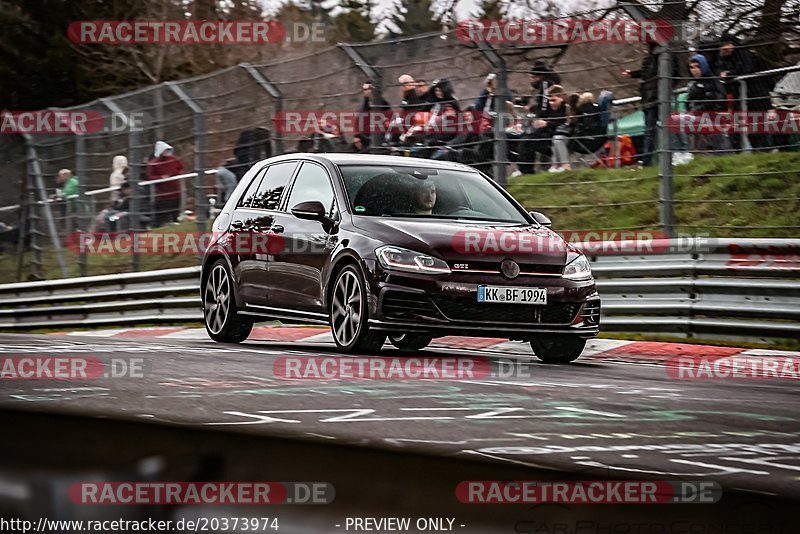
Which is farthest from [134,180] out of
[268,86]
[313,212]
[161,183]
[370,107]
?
[313,212]

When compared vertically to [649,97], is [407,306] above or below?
below

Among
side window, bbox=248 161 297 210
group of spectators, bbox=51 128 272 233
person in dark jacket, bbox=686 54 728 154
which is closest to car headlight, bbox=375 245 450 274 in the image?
side window, bbox=248 161 297 210

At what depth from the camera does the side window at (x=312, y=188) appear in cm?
946

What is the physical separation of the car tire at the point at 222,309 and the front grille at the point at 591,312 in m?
3.23

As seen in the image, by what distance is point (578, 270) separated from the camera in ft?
28.6

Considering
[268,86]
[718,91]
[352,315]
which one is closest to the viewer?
[352,315]

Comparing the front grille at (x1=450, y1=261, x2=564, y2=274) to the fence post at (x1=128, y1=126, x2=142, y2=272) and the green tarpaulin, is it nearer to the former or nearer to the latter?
the green tarpaulin

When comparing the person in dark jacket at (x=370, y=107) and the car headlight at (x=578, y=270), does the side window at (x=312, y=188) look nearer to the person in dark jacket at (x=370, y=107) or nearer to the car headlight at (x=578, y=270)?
the car headlight at (x=578, y=270)

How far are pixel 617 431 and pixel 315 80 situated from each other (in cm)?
1193

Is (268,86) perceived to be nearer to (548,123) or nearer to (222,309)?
(548,123)

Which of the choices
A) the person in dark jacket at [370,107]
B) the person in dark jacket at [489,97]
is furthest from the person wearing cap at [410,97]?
the person in dark jacket at [489,97]

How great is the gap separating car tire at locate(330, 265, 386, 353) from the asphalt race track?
143 mm

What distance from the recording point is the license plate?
8281mm

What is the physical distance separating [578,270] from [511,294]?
0.65 meters
